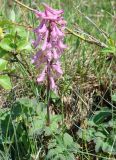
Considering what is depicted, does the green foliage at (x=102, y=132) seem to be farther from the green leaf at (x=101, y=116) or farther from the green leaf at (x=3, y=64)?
the green leaf at (x=3, y=64)

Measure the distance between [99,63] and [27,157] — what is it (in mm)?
827

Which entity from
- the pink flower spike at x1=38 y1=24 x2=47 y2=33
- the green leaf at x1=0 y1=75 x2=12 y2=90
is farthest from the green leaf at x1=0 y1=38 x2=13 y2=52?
the pink flower spike at x1=38 y1=24 x2=47 y2=33

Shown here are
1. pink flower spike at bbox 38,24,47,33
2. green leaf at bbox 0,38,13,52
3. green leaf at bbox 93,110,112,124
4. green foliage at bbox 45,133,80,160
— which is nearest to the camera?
pink flower spike at bbox 38,24,47,33

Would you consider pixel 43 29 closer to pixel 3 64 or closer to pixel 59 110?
pixel 3 64

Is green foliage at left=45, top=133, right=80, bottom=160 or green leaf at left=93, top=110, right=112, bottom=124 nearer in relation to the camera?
green foliage at left=45, top=133, right=80, bottom=160

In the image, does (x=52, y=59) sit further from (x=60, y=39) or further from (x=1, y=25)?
(x=1, y=25)

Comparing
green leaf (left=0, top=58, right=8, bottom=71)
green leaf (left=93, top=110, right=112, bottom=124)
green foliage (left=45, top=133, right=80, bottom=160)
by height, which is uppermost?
green leaf (left=0, top=58, right=8, bottom=71)

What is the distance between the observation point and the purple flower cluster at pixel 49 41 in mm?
1813

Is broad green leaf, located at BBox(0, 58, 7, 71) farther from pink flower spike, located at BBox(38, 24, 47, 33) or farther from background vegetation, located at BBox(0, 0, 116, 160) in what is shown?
pink flower spike, located at BBox(38, 24, 47, 33)

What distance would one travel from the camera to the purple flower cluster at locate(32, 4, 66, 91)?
1813 mm

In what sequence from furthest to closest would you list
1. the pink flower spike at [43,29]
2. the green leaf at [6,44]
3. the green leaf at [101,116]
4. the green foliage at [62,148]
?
the green leaf at [101,116]
the green leaf at [6,44]
the green foliage at [62,148]
the pink flower spike at [43,29]

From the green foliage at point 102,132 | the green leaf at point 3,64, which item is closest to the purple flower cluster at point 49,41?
the green leaf at point 3,64

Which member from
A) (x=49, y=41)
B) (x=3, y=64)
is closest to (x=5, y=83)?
(x=3, y=64)

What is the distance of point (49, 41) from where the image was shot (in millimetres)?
1870
